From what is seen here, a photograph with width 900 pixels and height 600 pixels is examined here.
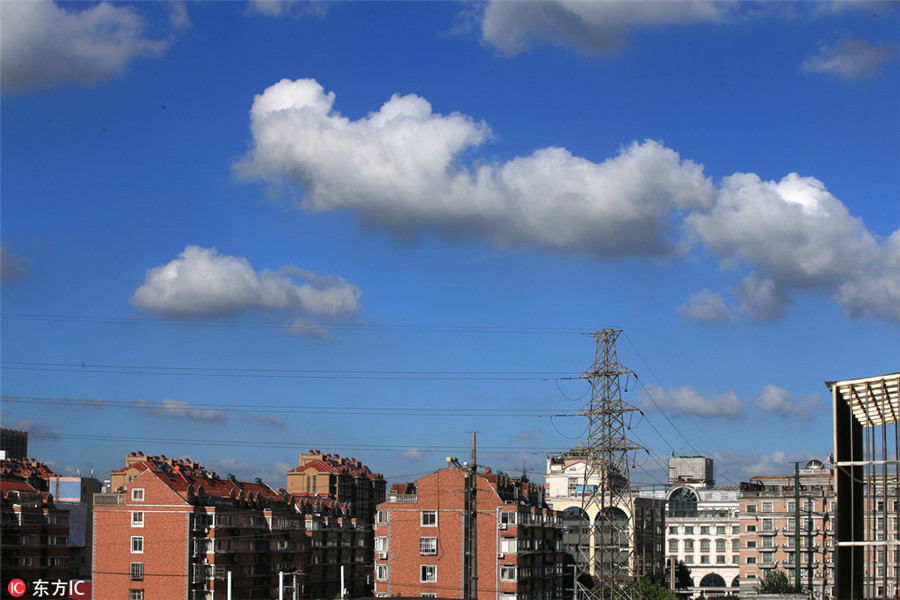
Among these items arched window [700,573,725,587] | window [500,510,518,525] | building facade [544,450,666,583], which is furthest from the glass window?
arched window [700,573,725,587]

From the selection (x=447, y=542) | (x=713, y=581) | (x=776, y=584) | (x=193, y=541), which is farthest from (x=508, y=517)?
(x=713, y=581)

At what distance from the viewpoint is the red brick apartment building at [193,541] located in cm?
9269

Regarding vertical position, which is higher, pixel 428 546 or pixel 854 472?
pixel 854 472

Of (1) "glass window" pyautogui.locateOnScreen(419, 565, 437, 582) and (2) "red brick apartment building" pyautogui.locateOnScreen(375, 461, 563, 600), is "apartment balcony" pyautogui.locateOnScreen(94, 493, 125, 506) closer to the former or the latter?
(2) "red brick apartment building" pyautogui.locateOnScreen(375, 461, 563, 600)

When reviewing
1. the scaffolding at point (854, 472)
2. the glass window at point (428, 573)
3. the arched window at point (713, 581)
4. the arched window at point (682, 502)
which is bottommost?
the arched window at point (713, 581)

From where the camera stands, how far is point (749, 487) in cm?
13350

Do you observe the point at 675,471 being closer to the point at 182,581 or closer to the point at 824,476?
the point at 824,476

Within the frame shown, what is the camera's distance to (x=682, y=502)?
14700 cm

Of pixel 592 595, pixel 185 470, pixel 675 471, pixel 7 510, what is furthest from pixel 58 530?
pixel 675 471

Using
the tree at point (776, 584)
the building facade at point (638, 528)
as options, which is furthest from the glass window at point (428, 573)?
the building facade at point (638, 528)

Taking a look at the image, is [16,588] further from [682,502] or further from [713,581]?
[682,502]

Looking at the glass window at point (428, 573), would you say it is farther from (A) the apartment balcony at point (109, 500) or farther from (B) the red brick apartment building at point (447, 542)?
(A) the apartment balcony at point (109, 500)

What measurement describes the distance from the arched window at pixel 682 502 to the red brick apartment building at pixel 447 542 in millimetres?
52571

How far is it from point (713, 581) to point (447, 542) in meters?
56.0
